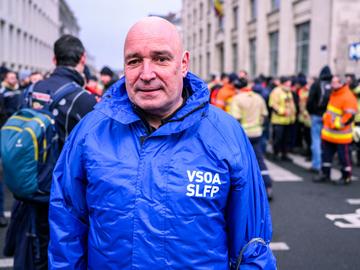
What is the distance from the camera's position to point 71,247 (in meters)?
1.96

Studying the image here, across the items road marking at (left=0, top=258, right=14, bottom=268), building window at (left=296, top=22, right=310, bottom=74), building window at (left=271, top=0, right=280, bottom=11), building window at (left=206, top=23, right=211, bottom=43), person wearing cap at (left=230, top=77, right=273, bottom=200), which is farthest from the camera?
building window at (left=206, top=23, right=211, bottom=43)

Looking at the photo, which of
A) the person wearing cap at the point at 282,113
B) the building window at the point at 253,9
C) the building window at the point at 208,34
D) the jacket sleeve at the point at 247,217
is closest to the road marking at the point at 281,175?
the person wearing cap at the point at 282,113

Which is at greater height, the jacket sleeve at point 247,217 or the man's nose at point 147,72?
the man's nose at point 147,72

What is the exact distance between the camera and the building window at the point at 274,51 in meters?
23.3

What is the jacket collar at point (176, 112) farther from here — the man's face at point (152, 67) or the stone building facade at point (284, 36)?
the stone building facade at point (284, 36)

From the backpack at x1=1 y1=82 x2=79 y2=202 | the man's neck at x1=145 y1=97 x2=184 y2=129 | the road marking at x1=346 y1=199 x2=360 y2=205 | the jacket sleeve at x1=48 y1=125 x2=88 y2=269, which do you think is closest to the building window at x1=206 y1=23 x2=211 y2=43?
the road marking at x1=346 y1=199 x2=360 y2=205

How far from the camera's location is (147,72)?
6.16 feet

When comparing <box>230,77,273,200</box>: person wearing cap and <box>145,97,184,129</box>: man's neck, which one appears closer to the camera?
<box>145,97,184,129</box>: man's neck

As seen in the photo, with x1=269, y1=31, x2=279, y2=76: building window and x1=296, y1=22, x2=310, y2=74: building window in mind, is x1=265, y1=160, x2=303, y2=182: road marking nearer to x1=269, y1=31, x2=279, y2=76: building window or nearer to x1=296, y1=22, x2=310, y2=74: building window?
x1=296, y1=22, x2=310, y2=74: building window

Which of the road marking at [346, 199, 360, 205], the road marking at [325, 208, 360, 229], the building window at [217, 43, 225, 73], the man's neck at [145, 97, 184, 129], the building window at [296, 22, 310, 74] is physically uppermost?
the building window at [217, 43, 225, 73]

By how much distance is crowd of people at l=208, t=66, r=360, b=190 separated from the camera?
7574 mm

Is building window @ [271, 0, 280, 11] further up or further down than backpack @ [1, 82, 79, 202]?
further up

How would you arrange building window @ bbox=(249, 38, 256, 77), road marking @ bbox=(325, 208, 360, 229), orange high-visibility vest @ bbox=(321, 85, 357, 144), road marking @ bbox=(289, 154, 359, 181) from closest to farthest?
road marking @ bbox=(325, 208, 360, 229) → orange high-visibility vest @ bbox=(321, 85, 357, 144) → road marking @ bbox=(289, 154, 359, 181) → building window @ bbox=(249, 38, 256, 77)

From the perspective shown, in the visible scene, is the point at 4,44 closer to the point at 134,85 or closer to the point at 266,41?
the point at 266,41
